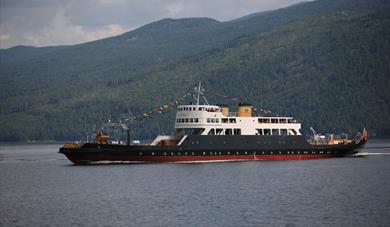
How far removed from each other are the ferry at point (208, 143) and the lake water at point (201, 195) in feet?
6.35

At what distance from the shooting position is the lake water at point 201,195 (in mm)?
50969

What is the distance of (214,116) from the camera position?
93750 mm

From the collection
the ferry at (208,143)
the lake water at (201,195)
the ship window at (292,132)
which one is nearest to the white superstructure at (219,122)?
the ferry at (208,143)

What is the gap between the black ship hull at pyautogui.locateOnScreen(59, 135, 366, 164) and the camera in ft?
300

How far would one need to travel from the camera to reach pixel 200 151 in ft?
305

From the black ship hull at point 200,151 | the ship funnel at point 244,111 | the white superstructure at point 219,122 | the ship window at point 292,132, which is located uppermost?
the ship funnel at point 244,111

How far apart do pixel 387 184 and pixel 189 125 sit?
31514 mm

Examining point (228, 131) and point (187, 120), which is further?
point (228, 131)

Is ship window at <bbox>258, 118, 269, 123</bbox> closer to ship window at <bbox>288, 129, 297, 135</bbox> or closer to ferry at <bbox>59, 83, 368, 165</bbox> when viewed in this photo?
ferry at <bbox>59, 83, 368, 165</bbox>

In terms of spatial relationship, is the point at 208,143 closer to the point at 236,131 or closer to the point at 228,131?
the point at 228,131

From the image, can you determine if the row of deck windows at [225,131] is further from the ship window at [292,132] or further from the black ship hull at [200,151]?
the ship window at [292,132]

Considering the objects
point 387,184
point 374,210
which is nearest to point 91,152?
point 387,184

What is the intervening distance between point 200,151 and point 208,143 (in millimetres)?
1375

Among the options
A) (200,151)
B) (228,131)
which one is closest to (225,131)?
(228,131)
